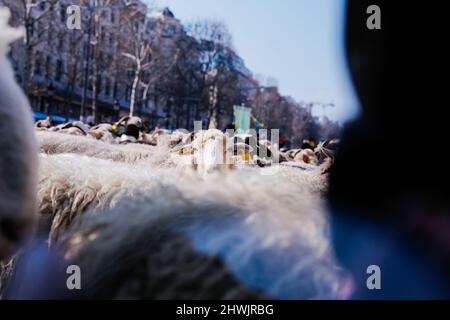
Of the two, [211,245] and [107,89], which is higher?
[107,89]

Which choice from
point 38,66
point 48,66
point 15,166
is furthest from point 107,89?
point 15,166

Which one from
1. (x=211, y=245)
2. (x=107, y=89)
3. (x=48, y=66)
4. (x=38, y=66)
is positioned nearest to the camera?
(x=211, y=245)

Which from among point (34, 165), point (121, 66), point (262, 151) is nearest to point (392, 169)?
point (34, 165)

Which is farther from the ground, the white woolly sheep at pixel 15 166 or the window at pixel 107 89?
the window at pixel 107 89

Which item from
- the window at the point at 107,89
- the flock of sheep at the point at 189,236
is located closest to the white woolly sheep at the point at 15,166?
the flock of sheep at the point at 189,236

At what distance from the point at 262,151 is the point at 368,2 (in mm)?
2423

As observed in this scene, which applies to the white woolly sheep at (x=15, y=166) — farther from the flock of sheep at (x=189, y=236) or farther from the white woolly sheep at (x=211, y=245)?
the white woolly sheep at (x=211, y=245)

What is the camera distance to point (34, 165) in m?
0.71

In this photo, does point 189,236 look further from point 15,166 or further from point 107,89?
point 107,89

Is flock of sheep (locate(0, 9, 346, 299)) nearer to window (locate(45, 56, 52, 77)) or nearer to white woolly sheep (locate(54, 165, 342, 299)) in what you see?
white woolly sheep (locate(54, 165, 342, 299))

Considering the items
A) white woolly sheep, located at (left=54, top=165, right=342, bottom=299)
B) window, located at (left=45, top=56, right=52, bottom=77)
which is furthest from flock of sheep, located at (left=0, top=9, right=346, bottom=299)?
window, located at (left=45, top=56, right=52, bottom=77)

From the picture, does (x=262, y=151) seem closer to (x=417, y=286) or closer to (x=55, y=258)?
(x=55, y=258)

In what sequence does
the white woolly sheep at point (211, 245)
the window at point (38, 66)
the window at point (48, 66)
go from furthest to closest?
1. the window at point (48, 66)
2. the window at point (38, 66)
3. the white woolly sheep at point (211, 245)

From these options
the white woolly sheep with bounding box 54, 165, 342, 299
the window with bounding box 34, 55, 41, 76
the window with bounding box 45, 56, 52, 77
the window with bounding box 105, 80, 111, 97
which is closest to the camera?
the white woolly sheep with bounding box 54, 165, 342, 299
